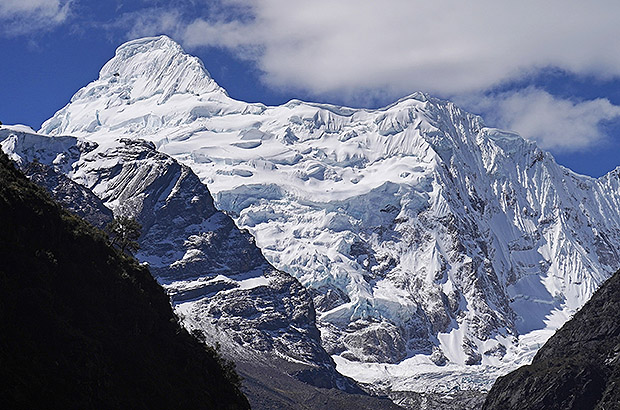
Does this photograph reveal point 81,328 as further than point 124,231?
No

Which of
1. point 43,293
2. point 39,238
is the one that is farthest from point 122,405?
point 39,238

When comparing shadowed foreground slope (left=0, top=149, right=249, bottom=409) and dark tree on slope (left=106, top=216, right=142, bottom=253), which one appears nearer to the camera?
shadowed foreground slope (left=0, top=149, right=249, bottom=409)

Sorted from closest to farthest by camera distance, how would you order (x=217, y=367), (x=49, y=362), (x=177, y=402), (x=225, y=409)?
(x=49, y=362) < (x=177, y=402) < (x=225, y=409) < (x=217, y=367)

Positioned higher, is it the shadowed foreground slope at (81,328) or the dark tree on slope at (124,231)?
the dark tree on slope at (124,231)

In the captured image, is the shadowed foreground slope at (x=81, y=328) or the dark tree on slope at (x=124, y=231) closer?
Answer: the shadowed foreground slope at (x=81, y=328)

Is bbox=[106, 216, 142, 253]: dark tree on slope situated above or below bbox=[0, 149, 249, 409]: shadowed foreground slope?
above

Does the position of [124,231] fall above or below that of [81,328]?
above

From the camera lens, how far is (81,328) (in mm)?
123062

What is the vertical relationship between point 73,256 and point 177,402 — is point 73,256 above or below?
above

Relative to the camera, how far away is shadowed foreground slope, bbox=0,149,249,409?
358 ft

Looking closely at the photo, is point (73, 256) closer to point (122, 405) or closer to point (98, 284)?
point (98, 284)

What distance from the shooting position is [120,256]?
146375 millimetres

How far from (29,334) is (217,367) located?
39.8 m

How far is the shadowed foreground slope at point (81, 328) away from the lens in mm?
109000
